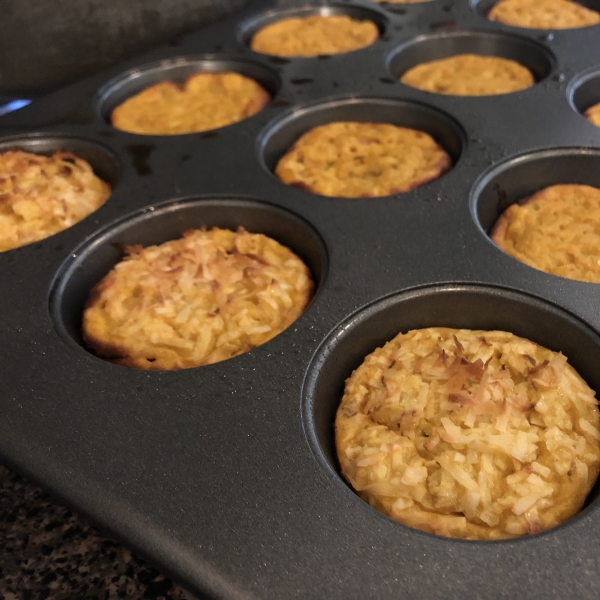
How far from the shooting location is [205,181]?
212 cm

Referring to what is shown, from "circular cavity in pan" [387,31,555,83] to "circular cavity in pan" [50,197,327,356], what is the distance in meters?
1.28

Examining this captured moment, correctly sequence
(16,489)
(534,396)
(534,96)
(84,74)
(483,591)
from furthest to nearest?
(84,74)
(534,96)
(16,489)
(534,396)
(483,591)

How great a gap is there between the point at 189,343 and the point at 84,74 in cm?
192

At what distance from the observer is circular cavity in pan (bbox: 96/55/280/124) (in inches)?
111

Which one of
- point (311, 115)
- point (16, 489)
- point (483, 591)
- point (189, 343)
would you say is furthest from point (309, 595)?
point (311, 115)

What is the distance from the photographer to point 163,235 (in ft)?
6.87

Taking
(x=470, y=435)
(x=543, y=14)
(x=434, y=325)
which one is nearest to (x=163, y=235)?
(x=434, y=325)

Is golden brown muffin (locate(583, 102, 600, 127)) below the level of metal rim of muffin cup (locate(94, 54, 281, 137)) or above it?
below

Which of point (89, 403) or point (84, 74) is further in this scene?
point (84, 74)

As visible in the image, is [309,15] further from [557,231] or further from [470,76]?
[557,231]

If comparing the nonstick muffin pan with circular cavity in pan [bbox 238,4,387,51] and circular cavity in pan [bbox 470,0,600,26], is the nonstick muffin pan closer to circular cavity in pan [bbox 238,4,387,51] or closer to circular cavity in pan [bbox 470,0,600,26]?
circular cavity in pan [bbox 238,4,387,51]

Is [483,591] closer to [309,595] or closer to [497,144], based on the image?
[309,595]

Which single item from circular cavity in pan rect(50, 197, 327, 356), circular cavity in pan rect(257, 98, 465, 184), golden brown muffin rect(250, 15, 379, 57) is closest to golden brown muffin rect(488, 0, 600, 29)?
golden brown muffin rect(250, 15, 379, 57)

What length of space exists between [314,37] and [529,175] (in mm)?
1640
